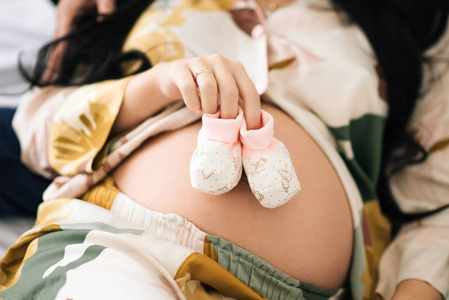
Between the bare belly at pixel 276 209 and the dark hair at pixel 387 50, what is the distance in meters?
0.23

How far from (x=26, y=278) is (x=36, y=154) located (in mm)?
313

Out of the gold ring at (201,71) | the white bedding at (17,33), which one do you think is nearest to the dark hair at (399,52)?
the gold ring at (201,71)

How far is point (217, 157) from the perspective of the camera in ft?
1.58

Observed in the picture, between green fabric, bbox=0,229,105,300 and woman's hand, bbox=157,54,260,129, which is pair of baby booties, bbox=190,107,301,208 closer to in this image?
woman's hand, bbox=157,54,260,129

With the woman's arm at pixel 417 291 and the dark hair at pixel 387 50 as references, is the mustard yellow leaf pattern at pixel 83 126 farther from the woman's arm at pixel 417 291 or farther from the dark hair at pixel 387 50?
the woman's arm at pixel 417 291

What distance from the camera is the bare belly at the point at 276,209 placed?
0.58 meters

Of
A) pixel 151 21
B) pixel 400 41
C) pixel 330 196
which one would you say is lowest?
pixel 330 196

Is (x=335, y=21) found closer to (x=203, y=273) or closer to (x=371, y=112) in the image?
(x=371, y=112)

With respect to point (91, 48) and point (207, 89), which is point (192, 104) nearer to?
point (207, 89)

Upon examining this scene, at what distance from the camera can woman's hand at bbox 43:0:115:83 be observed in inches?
34.8

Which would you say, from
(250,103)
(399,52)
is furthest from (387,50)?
(250,103)

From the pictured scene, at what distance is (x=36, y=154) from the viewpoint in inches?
29.7

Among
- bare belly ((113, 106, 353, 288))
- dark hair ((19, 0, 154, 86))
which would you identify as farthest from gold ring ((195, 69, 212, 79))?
dark hair ((19, 0, 154, 86))

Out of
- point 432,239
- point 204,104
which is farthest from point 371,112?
point 204,104
